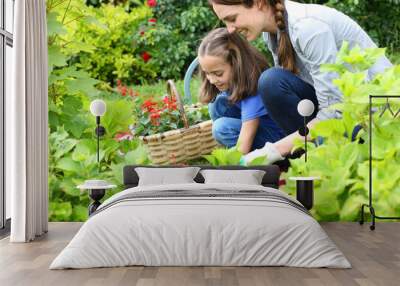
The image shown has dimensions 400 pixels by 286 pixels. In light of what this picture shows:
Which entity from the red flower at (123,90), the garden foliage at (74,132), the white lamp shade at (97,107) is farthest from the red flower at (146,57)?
the white lamp shade at (97,107)

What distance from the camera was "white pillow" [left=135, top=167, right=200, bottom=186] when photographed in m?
4.70

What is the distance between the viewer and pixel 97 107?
5082 millimetres

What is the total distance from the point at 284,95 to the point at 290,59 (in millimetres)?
306

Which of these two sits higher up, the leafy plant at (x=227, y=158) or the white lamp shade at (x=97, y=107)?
the white lamp shade at (x=97, y=107)

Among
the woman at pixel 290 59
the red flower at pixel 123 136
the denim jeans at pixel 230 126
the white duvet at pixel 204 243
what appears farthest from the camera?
the red flower at pixel 123 136

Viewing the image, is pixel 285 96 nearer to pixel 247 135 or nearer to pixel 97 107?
pixel 247 135

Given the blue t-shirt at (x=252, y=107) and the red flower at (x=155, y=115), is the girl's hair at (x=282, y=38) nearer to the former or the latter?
the blue t-shirt at (x=252, y=107)

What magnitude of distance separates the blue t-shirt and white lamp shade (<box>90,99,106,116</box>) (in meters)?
1.08

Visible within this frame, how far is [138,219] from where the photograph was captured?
3.28 meters

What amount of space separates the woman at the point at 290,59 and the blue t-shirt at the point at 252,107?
0.06m

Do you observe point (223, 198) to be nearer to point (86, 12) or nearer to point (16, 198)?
point (16, 198)

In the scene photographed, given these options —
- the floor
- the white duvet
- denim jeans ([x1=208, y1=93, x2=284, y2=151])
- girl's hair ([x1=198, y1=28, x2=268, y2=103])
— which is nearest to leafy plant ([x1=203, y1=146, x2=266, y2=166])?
denim jeans ([x1=208, y1=93, x2=284, y2=151])

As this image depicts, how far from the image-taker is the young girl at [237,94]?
5121mm

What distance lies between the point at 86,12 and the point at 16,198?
222 centimetres
